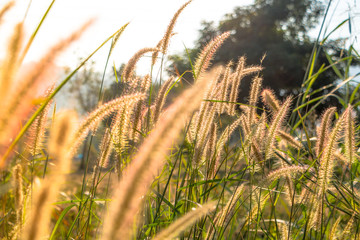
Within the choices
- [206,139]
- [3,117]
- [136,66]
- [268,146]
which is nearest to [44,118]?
[3,117]

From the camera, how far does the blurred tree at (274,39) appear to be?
58.5 ft

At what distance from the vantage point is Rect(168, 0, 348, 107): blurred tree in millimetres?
17844

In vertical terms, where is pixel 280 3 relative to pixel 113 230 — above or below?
above

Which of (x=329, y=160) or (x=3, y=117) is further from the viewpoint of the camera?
(x=329, y=160)

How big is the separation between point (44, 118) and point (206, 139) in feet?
2.62

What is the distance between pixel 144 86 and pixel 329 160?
0.85m

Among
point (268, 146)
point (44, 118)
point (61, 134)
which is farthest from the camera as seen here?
point (268, 146)

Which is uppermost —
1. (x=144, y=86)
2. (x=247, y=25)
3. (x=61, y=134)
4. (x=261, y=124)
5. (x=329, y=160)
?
(x=247, y=25)

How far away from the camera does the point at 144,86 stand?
162cm

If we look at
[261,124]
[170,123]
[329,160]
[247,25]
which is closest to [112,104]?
[170,123]

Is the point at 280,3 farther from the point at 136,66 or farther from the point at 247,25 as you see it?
the point at 136,66

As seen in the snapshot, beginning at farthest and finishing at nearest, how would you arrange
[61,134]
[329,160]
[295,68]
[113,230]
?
[295,68] < [329,160] < [61,134] < [113,230]

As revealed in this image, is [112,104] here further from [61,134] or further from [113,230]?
[113,230]

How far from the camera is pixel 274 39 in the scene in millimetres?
19688
